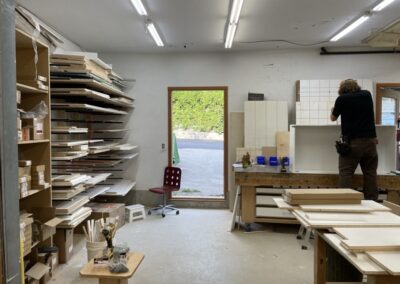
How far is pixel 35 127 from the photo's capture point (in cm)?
287

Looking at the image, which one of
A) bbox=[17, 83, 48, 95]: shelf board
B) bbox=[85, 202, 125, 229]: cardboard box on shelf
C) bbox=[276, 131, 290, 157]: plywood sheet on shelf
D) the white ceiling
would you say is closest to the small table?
bbox=[17, 83, 48, 95]: shelf board

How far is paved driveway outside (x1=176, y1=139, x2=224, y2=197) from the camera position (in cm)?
738

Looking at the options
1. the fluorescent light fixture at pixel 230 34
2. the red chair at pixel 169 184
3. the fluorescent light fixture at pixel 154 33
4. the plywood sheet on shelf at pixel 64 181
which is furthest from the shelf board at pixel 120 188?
the fluorescent light fixture at pixel 230 34

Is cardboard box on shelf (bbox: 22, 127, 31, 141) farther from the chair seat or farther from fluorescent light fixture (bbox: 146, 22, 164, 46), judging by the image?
the chair seat

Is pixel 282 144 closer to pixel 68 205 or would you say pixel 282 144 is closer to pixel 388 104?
pixel 388 104

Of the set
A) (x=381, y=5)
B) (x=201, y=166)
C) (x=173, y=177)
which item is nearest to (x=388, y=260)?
(x=381, y=5)

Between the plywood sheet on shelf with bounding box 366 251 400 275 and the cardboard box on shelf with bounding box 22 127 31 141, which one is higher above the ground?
the cardboard box on shelf with bounding box 22 127 31 141

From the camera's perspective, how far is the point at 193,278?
312cm

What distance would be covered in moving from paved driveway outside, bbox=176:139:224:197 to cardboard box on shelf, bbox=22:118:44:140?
4295 mm

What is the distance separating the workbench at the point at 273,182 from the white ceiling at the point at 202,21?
202cm

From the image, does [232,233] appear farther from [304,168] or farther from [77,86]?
[77,86]

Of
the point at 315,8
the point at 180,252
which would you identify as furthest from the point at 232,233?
the point at 315,8

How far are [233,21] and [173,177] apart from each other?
2.84 meters

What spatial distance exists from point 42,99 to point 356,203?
9.47ft
